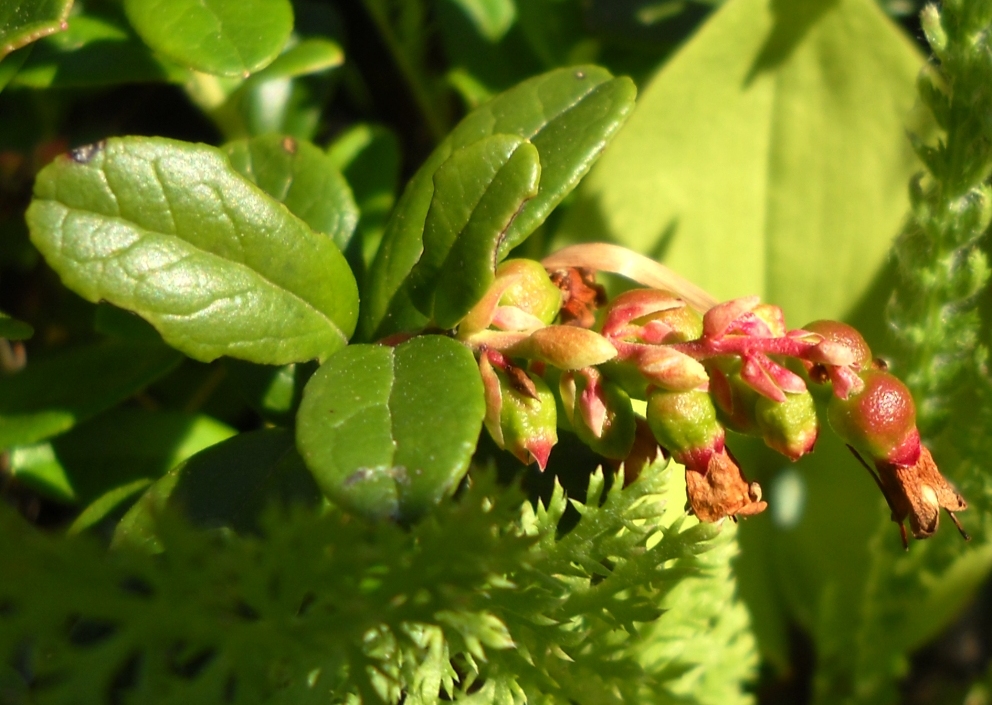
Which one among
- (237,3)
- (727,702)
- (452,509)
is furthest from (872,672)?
(237,3)

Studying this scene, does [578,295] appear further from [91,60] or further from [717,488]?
[91,60]

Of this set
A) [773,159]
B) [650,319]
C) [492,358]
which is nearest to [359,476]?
[492,358]

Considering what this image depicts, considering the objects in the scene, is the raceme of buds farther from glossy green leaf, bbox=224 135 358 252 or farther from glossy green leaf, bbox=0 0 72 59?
glossy green leaf, bbox=0 0 72 59

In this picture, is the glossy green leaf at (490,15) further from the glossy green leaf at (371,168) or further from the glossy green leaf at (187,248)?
the glossy green leaf at (187,248)

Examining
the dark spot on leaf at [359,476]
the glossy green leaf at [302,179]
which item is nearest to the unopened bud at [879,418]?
the dark spot on leaf at [359,476]

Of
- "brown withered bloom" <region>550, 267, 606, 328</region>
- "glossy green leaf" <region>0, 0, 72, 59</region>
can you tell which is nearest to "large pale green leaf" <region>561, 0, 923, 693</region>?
"brown withered bloom" <region>550, 267, 606, 328</region>

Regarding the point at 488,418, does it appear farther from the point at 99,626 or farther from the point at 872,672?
the point at 872,672
